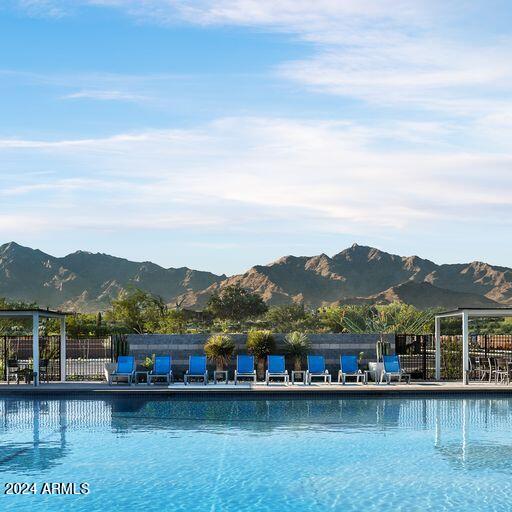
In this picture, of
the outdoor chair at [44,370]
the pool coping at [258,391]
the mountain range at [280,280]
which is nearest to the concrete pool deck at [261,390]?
the pool coping at [258,391]

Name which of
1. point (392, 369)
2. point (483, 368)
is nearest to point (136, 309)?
point (392, 369)

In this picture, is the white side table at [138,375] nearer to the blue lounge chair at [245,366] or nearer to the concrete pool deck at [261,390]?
the concrete pool deck at [261,390]

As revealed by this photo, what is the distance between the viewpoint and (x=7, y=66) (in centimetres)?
2702

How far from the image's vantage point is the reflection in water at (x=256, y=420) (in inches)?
452

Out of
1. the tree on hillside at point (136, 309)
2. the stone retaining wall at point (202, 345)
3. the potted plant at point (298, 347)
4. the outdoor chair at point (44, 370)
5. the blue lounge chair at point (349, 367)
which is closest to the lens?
the blue lounge chair at point (349, 367)

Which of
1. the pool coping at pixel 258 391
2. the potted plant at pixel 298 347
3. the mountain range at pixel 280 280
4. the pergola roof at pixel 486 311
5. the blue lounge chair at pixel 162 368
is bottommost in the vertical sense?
the pool coping at pixel 258 391

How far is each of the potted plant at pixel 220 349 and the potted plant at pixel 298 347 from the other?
57.6 inches

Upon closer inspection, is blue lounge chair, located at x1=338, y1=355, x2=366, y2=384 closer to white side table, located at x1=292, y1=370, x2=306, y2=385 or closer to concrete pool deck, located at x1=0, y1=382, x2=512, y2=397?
white side table, located at x1=292, y1=370, x2=306, y2=385

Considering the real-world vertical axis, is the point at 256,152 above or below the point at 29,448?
above

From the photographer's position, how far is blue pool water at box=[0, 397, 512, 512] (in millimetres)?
9008

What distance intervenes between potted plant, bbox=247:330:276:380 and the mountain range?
268 ft

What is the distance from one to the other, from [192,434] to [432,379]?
364 inches

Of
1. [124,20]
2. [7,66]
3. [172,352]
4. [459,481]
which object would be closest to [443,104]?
[124,20]

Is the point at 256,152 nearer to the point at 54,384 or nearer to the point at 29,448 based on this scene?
the point at 54,384
